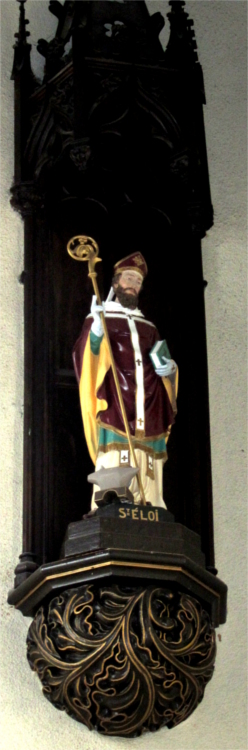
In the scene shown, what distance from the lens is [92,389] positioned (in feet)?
13.6

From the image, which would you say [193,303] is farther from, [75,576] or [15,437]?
[75,576]

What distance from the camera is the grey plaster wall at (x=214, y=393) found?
158 inches

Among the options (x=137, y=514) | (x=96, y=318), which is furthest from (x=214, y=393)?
(x=137, y=514)

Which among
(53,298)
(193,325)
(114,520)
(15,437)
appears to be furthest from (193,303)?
(114,520)

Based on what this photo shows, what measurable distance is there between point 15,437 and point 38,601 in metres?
0.56

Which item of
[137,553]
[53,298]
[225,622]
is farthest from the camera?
[53,298]

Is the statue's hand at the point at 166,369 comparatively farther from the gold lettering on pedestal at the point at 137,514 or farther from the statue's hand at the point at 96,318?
the gold lettering on pedestal at the point at 137,514

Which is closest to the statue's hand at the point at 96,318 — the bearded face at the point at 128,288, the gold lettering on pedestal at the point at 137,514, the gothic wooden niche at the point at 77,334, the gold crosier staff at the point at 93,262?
the gold crosier staff at the point at 93,262

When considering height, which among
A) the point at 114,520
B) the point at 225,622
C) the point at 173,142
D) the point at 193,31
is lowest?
the point at 225,622

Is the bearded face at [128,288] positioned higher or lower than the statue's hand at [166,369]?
higher

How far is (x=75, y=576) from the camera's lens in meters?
3.83

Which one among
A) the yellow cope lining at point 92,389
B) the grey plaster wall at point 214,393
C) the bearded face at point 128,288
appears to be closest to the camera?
the grey plaster wall at point 214,393

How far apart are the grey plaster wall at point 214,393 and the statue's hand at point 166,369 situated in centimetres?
37

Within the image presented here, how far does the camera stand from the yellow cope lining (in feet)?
13.6
